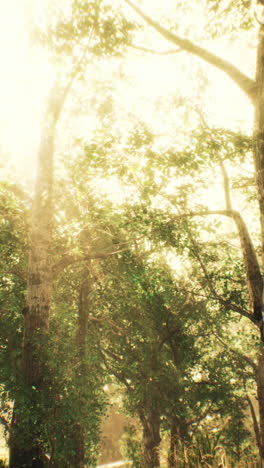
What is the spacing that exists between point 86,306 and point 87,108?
8378mm

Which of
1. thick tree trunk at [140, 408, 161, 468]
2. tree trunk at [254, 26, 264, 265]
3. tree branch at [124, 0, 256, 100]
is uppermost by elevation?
tree branch at [124, 0, 256, 100]

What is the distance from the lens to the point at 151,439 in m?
13.3

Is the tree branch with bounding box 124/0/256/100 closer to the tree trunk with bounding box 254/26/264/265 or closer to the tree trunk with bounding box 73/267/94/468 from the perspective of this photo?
the tree trunk with bounding box 254/26/264/265

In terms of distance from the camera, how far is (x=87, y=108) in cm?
1119

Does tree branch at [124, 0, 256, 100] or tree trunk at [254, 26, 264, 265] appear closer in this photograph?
tree trunk at [254, 26, 264, 265]

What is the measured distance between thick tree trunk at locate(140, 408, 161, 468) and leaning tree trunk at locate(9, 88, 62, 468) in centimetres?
741

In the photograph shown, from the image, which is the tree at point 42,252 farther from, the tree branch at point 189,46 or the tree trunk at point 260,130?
the tree trunk at point 260,130

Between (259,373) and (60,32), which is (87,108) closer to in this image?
(60,32)

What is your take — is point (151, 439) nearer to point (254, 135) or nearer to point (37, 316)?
point (37, 316)

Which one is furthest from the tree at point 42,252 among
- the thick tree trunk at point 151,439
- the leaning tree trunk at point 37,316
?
the thick tree trunk at point 151,439

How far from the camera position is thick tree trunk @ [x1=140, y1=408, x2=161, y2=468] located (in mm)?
12742

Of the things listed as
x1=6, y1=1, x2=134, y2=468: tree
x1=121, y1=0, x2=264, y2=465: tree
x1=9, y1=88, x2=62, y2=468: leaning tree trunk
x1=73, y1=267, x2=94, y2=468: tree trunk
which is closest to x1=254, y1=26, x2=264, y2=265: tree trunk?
x1=121, y1=0, x2=264, y2=465: tree

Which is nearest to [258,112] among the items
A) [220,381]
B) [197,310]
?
[197,310]

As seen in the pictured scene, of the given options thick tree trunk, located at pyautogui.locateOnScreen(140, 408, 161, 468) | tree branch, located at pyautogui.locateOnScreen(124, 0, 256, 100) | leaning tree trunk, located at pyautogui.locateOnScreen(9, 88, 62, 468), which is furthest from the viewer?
thick tree trunk, located at pyautogui.locateOnScreen(140, 408, 161, 468)
